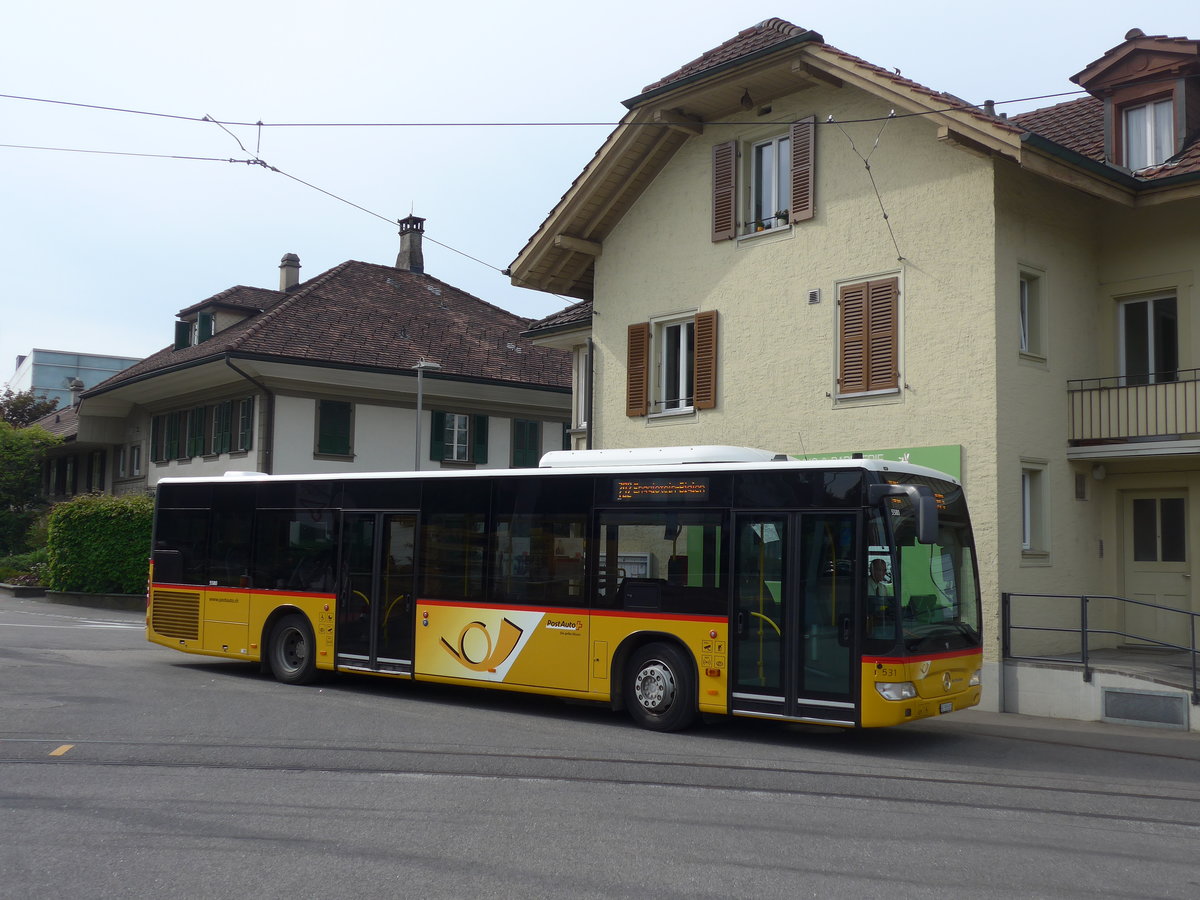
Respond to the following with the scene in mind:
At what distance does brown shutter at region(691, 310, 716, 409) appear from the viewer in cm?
1928

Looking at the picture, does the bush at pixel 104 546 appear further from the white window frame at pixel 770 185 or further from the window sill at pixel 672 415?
the white window frame at pixel 770 185

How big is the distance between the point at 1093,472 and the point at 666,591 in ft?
26.2

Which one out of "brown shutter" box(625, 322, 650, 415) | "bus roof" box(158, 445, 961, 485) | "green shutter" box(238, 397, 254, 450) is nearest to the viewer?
"bus roof" box(158, 445, 961, 485)

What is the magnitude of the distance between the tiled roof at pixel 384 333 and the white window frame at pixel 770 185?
46.5 feet

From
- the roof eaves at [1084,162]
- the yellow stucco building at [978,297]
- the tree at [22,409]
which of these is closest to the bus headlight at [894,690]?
the yellow stucco building at [978,297]

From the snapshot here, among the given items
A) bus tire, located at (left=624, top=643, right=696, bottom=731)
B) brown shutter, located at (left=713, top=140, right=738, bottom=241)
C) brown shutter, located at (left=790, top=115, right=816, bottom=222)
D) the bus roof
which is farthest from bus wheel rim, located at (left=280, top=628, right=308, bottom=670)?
brown shutter, located at (left=790, top=115, right=816, bottom=222)

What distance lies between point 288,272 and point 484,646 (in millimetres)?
33153

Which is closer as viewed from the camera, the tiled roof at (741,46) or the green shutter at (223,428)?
the tiled roof at (741,46)

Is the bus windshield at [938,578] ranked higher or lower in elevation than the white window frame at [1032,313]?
lower

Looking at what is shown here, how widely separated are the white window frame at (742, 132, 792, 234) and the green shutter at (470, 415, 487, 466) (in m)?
19.9

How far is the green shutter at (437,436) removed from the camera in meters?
36.8

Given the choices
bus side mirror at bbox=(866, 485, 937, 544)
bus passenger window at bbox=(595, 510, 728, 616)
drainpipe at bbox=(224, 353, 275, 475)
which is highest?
drainpipe at bbox=(224, 353, 275, 475)

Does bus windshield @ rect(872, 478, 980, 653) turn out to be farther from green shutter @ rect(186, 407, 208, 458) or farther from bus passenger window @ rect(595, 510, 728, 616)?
green shutter @ rect(186, 407, 208, 458)

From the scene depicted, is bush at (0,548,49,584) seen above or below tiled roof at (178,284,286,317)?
below
